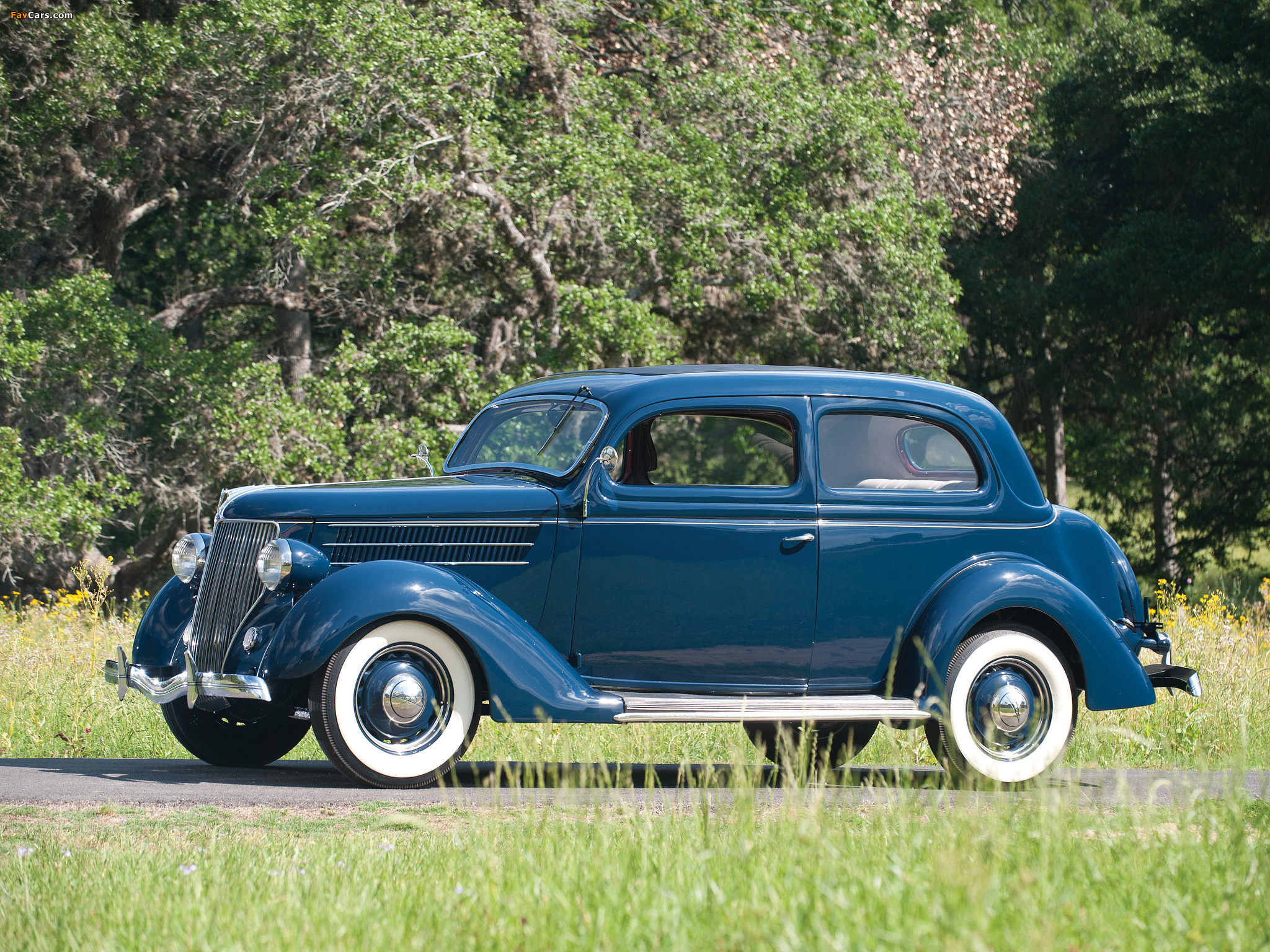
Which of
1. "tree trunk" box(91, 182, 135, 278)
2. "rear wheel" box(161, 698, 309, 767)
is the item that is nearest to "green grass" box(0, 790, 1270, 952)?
"rear wheel" box(161, 698, 309, 767)

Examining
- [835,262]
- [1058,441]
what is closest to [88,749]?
[835,262]

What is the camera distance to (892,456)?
690cm

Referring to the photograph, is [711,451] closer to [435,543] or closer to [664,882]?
[435,543]

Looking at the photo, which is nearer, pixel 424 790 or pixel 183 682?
pixel 424 790

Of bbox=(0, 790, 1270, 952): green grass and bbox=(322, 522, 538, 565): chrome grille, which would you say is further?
bbox=(322, 522, 538, 565): chrome grille

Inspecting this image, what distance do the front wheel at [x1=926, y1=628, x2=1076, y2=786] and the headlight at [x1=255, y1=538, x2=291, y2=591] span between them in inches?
122

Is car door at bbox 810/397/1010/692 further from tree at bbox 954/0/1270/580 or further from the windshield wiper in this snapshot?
tree at bbox 954/0/1270/580

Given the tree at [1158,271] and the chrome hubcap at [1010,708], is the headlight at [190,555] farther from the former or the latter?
the tree at [1158,271]

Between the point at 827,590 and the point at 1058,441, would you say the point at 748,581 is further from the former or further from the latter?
the point at 1058,441

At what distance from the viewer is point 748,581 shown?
6414 millimetres

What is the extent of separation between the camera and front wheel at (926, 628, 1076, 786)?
252 inches

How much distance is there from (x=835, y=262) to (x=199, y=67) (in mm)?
8279

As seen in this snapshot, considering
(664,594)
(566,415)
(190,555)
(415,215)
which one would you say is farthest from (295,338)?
(664,594)

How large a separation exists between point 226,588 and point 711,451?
30624mm
